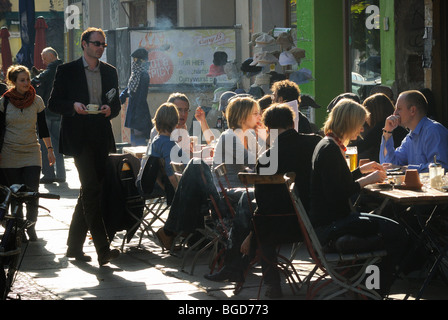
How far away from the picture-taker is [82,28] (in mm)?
31531

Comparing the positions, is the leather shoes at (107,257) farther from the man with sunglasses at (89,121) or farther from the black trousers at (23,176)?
the black trousers at (23,176)

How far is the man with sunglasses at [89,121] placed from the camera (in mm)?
8203

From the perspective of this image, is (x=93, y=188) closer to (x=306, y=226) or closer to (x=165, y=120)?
(x=165, y=120)

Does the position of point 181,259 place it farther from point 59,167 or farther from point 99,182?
point 59,167

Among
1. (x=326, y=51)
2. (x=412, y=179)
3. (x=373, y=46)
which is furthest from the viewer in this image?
(x=326, y=51)

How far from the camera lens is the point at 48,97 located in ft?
45.2

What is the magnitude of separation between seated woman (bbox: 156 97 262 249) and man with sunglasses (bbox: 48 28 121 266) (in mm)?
672

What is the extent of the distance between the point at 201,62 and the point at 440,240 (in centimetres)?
1268

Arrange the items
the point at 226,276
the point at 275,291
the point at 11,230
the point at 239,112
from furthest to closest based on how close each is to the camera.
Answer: the point at 239,112
the point at 226,276
the point at 275,291
the point at 11,230

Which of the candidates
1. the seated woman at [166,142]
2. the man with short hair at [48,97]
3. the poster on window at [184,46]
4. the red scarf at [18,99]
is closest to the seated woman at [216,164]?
the seated woman at [166,142]

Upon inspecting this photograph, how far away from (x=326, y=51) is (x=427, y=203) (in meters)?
8.33

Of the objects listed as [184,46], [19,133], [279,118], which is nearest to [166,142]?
[19,133]

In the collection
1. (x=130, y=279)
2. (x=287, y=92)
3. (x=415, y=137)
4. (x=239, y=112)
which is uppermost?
(x=287, y=92)

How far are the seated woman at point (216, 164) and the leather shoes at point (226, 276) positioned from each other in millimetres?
702
